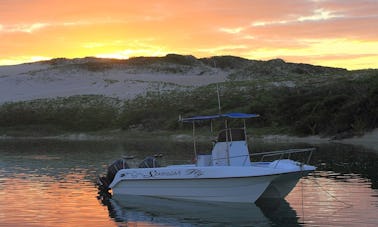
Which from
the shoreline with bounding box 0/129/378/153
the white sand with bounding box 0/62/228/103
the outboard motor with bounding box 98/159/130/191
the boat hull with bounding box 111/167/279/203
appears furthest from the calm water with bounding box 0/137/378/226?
the white sand with bounding box 0/62/228/103

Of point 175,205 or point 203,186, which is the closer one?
point 175,205

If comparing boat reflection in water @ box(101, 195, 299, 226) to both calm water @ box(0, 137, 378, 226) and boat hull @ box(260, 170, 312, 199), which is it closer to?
calm water @ box(0, 137, 378, 226)

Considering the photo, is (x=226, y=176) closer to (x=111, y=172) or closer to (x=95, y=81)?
(x=111, y=172)

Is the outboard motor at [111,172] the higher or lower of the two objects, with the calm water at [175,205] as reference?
higher

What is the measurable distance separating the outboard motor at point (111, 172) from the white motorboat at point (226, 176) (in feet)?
4.52

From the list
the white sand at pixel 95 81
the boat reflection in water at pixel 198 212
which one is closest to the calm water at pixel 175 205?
the boat reflection in water at pixel 198 212

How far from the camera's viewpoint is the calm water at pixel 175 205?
21578 millimetres

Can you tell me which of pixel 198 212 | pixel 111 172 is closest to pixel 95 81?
pixel 111 172

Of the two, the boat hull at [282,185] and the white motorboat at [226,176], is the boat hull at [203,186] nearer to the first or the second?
the white motorboat at [226,176]

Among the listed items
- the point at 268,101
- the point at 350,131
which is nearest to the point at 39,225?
the point at 350,131

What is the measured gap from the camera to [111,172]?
28172 mm

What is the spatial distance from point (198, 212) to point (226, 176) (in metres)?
1.69

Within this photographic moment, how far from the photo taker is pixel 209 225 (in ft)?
69.1

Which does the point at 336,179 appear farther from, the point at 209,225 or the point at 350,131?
the point at 350,131
